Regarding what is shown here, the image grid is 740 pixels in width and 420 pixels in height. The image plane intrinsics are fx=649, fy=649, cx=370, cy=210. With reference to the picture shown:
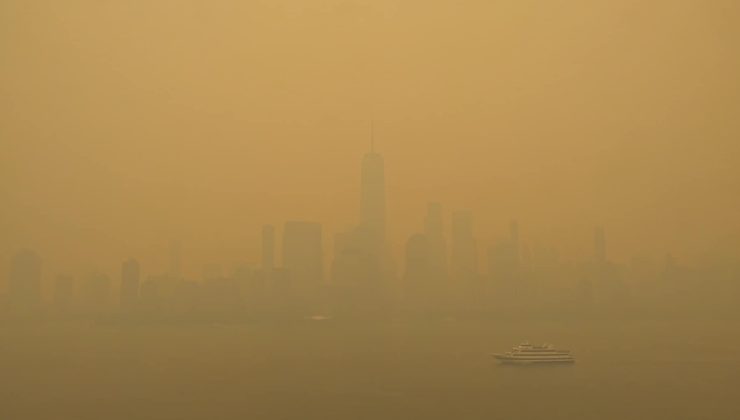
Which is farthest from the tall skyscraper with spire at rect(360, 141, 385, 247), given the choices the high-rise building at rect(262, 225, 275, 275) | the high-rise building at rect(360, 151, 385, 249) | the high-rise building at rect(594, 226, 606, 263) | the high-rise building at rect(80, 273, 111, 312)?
the high-rise building at rect(80, 273, 111, 312)

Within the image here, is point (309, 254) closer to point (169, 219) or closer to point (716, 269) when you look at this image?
point (169, 219)

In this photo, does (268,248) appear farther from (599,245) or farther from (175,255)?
(599,245)

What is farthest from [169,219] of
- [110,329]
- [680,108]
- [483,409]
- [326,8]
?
[680,108]

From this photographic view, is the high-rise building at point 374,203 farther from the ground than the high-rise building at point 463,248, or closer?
farther from the ground

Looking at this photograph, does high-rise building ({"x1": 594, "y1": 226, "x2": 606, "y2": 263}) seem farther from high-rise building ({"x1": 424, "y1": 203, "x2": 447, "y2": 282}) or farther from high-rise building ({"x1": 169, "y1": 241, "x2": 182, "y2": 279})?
high-rise building ({"x1": 169, "y1": 241, "x2": 182, "y2": 279})

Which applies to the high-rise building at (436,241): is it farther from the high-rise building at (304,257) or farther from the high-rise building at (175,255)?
the high-rise building at (175,255)

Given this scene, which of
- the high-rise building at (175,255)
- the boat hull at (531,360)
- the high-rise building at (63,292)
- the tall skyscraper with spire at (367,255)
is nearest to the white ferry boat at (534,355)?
the boat hull at (531,360)
